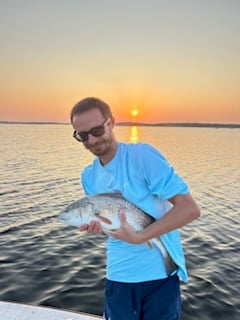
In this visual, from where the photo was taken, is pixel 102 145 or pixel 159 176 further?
pixel 102 145

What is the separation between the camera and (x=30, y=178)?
823 inches

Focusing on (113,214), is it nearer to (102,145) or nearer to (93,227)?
(93,227)

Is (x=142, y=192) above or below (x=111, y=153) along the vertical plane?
below

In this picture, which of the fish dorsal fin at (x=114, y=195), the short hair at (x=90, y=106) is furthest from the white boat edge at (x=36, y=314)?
the short hair at (x=90, y=106)

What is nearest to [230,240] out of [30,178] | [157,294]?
[157,294]

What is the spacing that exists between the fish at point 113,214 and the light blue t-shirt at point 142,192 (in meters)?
0.04

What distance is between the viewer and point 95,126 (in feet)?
8.73

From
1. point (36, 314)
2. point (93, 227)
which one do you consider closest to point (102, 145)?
point (93, 227)

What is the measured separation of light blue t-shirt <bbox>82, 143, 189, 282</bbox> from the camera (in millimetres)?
2482

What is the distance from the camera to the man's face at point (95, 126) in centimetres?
266

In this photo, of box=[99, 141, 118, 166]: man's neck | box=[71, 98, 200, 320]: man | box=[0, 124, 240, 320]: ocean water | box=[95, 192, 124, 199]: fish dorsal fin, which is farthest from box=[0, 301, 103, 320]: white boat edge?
box=[0, 124, 240, 320]: ocean water

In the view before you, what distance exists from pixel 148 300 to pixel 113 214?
2.30 ft

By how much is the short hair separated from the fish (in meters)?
0.62

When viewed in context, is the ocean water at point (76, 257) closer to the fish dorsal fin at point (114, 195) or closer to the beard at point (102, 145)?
the fish dorsal fin at point (114, 195)
